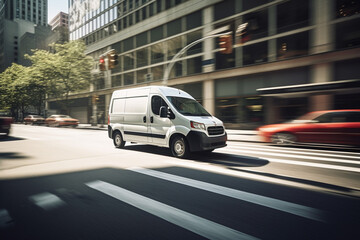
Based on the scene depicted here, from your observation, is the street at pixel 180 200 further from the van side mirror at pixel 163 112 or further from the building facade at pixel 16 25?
the building facade at pixel 16 25

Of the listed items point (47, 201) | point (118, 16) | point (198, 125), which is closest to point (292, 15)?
point (198, 125)

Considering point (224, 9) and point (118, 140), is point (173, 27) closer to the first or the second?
point (224, 9)

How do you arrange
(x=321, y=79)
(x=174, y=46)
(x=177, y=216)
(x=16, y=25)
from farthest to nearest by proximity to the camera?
(x=16, y=25), (x=174, y=46), (x=321, y=79), (x=177, y=216)

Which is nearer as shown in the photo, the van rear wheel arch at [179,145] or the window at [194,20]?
the van rear wheel arch at [179,145]

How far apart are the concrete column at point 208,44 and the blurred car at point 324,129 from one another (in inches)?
504

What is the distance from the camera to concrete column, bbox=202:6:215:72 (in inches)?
815

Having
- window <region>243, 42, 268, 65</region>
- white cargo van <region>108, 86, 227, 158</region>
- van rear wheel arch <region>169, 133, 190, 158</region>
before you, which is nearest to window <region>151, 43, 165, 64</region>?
window <region>243, 42, 268, 65</region>

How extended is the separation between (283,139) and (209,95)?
1219cm

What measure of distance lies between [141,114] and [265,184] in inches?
195

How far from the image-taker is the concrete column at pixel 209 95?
810 inches

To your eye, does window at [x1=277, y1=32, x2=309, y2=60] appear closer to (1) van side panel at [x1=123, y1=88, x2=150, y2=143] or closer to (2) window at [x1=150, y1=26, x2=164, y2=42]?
(1) van side panel at [x1=123, y1=88, x2=150, y2=143]

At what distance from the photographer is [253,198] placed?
3330 millimetres

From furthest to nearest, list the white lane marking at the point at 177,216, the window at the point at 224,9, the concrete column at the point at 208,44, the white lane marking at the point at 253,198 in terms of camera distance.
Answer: the concrete column at the point at 208,44 < the window at the point at 224,9 < the white lane marking at the point at 253,198 < the white lane marking at the point at 177,216

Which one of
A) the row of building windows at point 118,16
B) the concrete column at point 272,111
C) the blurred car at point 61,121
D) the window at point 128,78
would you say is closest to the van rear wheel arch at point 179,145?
the concrete column at point 272,111
